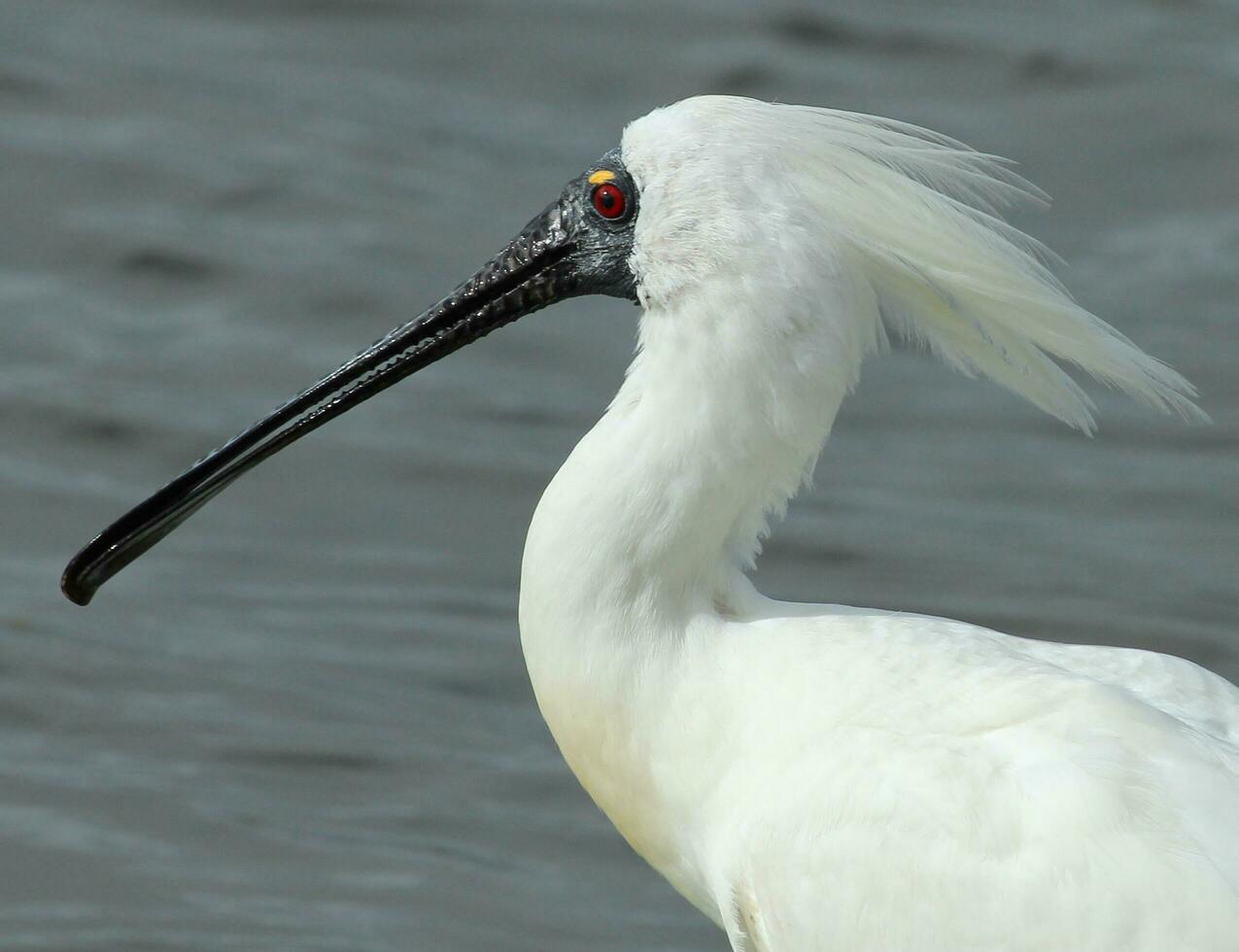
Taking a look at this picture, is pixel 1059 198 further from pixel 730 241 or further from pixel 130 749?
pixel 730 241

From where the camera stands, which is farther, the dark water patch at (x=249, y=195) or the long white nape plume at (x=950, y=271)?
the dark water patch at (x=249, y=195)

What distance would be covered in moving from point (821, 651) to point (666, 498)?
1.51ft

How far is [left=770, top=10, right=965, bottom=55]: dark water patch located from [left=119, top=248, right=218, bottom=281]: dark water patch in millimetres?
3327

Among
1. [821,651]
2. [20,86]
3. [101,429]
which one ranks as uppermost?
[20,86]

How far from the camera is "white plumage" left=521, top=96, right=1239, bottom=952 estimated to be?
475 cm

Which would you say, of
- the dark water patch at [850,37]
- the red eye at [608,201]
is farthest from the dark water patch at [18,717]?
the dark water patch at [850,37]

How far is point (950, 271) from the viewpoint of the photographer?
5.13m

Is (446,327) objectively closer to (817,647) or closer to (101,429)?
(817,647)

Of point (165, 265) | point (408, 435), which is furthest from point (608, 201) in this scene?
point (165, 265)

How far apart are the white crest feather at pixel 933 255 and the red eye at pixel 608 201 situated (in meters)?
0.12

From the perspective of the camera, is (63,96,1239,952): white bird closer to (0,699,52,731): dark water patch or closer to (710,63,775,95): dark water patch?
(0,699,52,731): dark water patch

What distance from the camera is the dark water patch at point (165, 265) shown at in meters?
10.7

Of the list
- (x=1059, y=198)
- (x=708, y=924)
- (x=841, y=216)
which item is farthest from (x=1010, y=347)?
(x=1059, y=198)

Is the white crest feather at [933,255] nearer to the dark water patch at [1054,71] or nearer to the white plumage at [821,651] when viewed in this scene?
the white plumage at [821,651]
